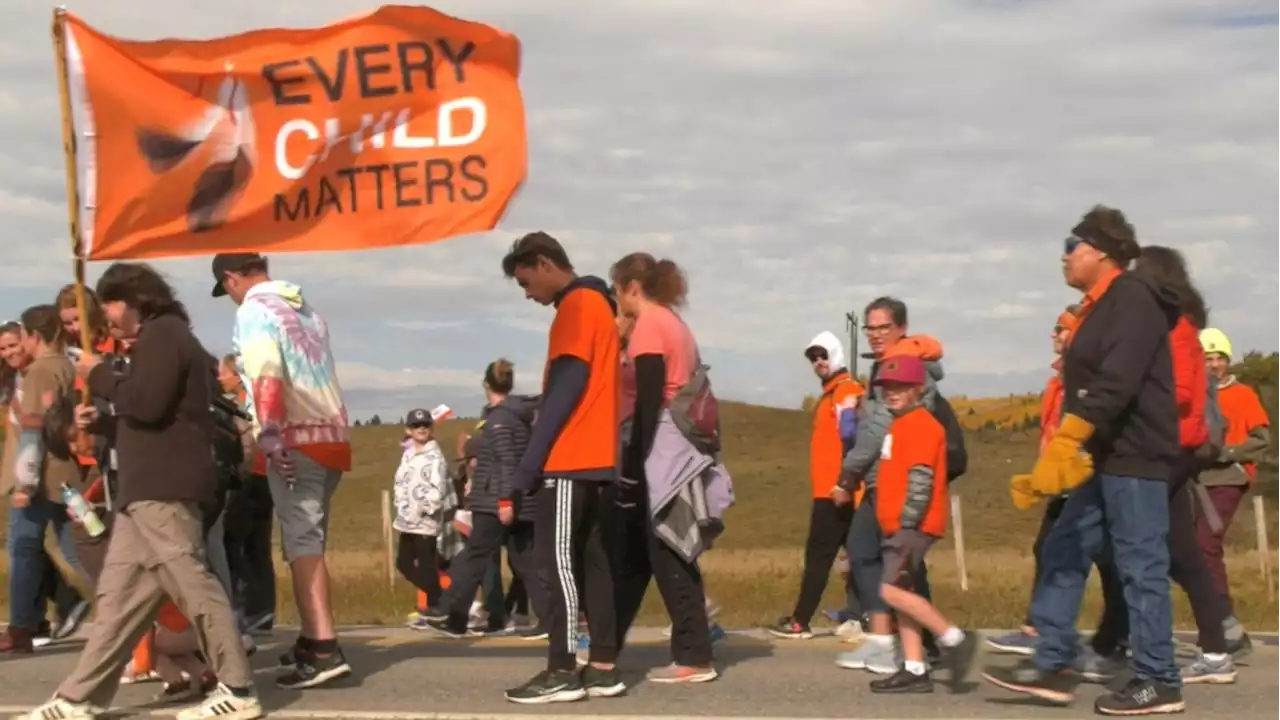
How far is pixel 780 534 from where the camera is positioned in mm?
36250

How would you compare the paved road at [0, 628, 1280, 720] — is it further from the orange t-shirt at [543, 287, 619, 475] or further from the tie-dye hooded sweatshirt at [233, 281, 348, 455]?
the tie-dye hooded sweatshirt at [233, 281, 348, 455]

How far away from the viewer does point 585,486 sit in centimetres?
770

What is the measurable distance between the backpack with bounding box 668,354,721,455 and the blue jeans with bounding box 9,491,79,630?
3841 millimetres

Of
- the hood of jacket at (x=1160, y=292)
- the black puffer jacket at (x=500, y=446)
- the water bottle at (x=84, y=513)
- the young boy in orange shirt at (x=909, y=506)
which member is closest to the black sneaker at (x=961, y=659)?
the young boy in orange shirt at (x=909, y=506)

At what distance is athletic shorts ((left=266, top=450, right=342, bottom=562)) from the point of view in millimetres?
7926

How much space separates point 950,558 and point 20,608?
18.3 m

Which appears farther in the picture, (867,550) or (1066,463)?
(867,550)

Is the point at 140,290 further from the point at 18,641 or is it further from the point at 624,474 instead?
the point at 18,641

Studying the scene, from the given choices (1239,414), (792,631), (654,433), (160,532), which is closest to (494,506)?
(792,631)

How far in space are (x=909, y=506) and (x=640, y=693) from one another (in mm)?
1481

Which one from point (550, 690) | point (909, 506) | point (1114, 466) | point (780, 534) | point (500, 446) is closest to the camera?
point (1114, 466)

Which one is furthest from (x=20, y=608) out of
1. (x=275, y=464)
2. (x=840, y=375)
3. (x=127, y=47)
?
(x=840, y=375)

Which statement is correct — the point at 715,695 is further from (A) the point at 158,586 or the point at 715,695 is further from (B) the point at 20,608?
(B) the point at 20,608

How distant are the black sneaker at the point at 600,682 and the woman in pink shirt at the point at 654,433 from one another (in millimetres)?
438
